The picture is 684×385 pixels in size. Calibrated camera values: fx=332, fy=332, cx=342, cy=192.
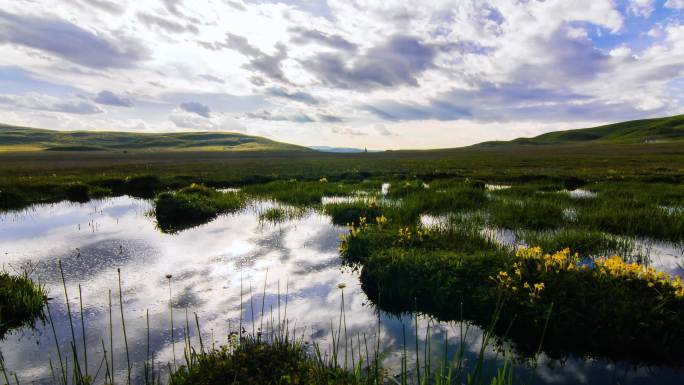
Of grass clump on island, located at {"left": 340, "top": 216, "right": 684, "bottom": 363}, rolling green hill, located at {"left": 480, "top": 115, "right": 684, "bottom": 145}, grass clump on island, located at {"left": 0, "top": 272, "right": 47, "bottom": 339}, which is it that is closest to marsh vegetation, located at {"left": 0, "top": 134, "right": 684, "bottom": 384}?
grass clump on island, located at {"left": 340, "top": 216, "right": 684, "bottom": 363}

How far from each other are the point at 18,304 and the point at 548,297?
9.70 metres

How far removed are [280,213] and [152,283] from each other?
766 centimetres

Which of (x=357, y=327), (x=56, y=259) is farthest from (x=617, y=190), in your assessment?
(x=56, y=259)

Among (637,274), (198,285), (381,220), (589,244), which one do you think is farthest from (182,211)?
(637,274)

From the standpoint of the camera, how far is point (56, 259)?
9.45 metres

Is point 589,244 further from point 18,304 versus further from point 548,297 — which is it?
point 18,304

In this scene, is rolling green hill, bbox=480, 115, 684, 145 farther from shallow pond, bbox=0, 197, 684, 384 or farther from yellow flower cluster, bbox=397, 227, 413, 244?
shallow pond, bbox=0, 197, 684, 384

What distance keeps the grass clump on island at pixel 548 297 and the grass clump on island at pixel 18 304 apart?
6.47 meters

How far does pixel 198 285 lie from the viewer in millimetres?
7727

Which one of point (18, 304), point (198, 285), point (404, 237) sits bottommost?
Result: point (198, 285)

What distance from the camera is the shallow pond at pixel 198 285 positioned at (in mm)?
5031

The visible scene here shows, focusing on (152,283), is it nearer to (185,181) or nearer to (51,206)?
(51,206)

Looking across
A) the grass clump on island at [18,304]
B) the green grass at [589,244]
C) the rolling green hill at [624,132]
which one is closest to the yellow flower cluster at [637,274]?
the green grass at [589,244]

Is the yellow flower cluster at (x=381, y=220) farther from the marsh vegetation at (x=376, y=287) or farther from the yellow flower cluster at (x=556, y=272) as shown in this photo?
the yellow flower cluster at (x=556, y=272)
